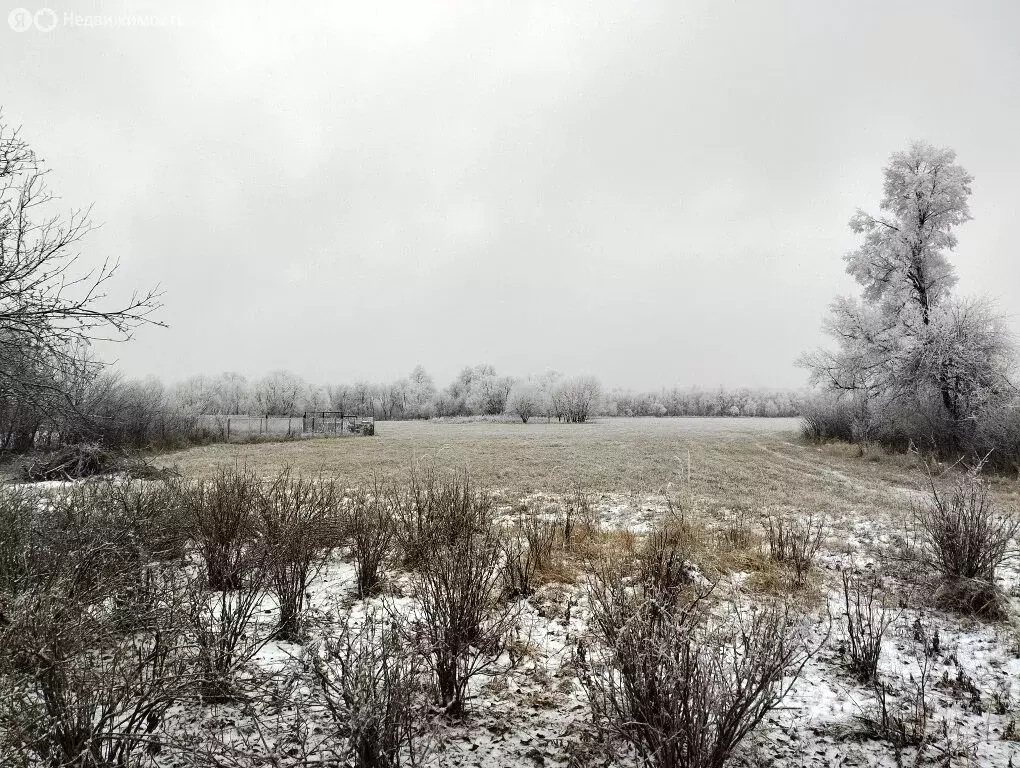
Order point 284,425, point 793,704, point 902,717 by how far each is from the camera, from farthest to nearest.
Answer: point 284,425, point 793,704, point 902,717

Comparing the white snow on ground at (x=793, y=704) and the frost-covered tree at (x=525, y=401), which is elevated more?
the frost-covered tree at (x=525, y=401)

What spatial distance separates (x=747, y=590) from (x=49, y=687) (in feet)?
18.5

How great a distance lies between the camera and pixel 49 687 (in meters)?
2.12

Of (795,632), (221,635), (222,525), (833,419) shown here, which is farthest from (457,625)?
(833,419)

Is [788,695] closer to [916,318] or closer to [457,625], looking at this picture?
[457,625]

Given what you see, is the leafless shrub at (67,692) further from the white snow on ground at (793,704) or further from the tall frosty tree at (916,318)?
the tall frosty tree at (916,318)

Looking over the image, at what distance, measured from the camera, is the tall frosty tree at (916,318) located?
18.1 meters

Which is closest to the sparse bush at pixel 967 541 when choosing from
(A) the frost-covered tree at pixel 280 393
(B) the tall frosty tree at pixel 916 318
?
(B) the tall frosty tree at pixel 916 318

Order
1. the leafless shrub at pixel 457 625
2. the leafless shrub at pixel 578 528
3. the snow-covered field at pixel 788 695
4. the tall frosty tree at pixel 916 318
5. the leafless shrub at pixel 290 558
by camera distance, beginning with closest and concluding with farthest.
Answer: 1. the snow-covered field at pixel 788 695
2. the leafless shrub at pixel 457 625
3. the leafless shrub at pixel 290 558
4. the leafless shrub at pixel 578 528
5. the tall frosty tree at pixel 916 318

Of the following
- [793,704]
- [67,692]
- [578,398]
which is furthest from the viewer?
[578,398]

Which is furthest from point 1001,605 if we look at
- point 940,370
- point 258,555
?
point 940,370

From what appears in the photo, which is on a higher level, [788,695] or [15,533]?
[15,533]

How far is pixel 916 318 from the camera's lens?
20.7 meters

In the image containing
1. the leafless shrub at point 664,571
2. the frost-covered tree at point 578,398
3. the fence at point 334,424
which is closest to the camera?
the leafless shrub at point 664,571
